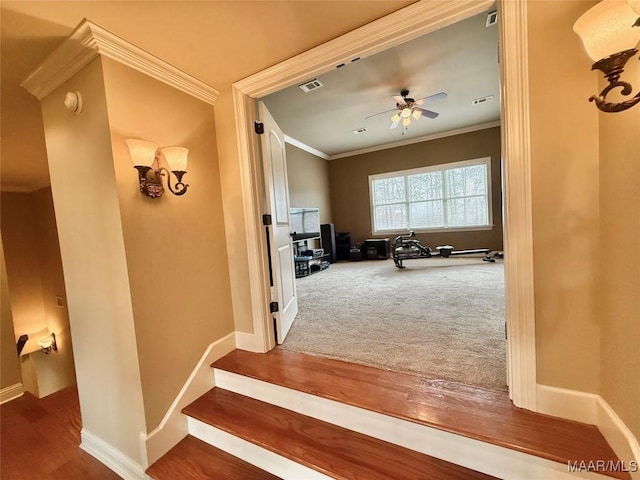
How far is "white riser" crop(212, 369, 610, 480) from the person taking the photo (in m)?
1.04

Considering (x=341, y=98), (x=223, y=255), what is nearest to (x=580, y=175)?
(x=223, y=255)

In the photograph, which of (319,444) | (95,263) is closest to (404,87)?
(95,263)

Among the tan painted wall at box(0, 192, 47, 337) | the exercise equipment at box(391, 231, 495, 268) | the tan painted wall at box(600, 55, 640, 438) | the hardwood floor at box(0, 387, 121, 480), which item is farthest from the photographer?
the exercise equipment at box(391, 231, 495, 268)

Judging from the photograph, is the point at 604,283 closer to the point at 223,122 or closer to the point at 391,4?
the point at 391,4

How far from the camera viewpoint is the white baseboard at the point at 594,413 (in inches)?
36.6

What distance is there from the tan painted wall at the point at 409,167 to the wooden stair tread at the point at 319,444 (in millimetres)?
5707

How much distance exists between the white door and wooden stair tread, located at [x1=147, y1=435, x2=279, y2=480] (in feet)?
2.65

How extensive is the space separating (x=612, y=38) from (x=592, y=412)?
1.48m

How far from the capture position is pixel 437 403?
131cm

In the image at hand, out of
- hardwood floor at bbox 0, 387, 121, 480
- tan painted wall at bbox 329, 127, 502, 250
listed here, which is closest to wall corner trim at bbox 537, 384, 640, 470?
hardwood floor at bbox 0, 387, 121, 480

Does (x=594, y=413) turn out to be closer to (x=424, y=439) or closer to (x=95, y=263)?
(x=424, y=439)

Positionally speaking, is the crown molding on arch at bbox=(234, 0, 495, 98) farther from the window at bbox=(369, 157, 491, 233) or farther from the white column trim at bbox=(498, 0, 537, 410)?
the window at bbox=(369, 157, 491, 233)

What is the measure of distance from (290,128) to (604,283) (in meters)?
4.87

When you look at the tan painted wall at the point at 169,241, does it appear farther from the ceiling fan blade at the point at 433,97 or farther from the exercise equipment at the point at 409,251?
the exercise equipment at the point at 409,251
